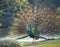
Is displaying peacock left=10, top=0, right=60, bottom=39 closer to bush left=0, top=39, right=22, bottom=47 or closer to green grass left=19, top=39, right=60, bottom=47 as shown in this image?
green grass left=19, top=39, right=60, bottom=47

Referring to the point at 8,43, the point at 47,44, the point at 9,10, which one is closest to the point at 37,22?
the point at 47,44

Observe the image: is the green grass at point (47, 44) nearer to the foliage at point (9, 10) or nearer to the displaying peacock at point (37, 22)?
the displaying peacock at point (37, 22)

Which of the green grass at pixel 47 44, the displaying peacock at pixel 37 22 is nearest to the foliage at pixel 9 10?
the displaying peacock at pixel 37 22

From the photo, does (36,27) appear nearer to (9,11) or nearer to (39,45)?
(39,45)

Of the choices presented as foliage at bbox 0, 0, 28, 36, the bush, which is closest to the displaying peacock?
foliage at bbox 0, 0, 28, 36

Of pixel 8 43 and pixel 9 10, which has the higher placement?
pixel 9 10

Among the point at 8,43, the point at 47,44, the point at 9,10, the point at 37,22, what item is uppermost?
the point at 9,10

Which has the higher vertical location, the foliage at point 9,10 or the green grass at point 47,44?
the foliage at point 9,10

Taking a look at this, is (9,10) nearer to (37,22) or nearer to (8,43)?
(37,22)

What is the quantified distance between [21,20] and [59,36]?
2.35ft

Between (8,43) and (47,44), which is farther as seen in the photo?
(47,44)

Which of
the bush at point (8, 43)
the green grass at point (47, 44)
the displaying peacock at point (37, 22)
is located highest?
the displaying peacock at point (37, 22)

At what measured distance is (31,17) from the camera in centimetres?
357

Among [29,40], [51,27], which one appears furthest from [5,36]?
[51,27]
